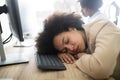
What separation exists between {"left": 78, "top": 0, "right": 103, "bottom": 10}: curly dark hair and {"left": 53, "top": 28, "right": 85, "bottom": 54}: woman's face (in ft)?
3.33

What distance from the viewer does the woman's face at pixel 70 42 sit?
41.9 inches

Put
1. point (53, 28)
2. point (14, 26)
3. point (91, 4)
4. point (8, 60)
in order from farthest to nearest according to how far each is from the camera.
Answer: point (91, 4) → point (53, 28) → point (8, 60) → point (14, 26)

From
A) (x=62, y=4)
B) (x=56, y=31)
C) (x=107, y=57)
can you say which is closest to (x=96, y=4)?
(x=62, y=4)

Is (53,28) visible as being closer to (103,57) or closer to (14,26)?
(14,26)

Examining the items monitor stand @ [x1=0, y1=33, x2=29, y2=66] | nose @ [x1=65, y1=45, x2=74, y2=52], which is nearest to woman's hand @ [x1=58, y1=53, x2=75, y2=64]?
nose @ [x1=65, y1=45, x2=74, y2=52]

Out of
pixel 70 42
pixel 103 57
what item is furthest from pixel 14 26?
pixel 103 57

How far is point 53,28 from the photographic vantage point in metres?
1.22

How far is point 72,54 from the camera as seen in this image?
1.12 metres

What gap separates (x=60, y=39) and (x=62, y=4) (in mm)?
1029

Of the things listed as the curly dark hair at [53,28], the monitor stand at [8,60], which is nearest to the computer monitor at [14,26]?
the monitor stand at [8,60]

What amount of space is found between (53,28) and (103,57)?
51cm

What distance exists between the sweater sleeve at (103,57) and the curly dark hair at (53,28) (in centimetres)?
34

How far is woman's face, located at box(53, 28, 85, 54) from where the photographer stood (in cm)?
107

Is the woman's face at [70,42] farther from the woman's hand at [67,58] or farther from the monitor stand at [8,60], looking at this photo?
the monitor stand at [8,60]
